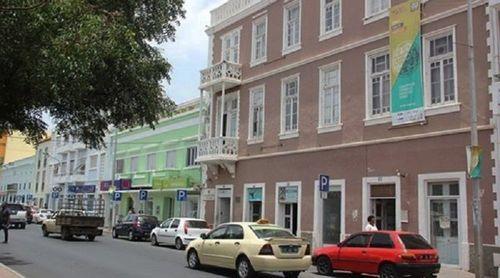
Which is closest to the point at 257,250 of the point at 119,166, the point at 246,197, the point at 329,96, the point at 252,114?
the point at 329,96

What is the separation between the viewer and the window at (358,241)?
17.2 m

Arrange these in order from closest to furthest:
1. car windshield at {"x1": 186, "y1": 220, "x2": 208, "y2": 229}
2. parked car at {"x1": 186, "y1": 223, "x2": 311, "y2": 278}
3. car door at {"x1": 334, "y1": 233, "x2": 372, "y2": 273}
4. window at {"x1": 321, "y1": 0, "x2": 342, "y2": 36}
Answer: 1. parked car at {"x1": 186, "y1": 223, "x2": 311, "y2": 278}
2. car door at {"x1": 334, "y1": 233, "x2": 372, "y2": 273}
3. window at {"x1": 321, "y1": 0, "x2": 342, "y2": 36}
4. car windshield at {"x1": 186, "y1": 220, "x2": 208, "y2": 229}

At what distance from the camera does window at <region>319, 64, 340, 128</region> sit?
24.9 meters

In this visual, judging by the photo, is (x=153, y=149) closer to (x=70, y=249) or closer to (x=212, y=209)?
(x=212, y=209)

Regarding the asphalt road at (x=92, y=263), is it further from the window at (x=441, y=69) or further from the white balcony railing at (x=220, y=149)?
the white balcony railing at (x=220, y=149)

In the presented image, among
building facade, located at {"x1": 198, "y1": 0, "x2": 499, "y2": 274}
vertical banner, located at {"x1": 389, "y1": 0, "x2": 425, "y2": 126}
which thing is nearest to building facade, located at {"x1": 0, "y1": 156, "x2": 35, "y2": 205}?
building facade, located at {"x1": 198, "y1": 0, "x2": 499, "y2": 274}

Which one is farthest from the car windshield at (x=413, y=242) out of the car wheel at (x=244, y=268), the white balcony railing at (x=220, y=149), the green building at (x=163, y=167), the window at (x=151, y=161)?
the window at (x=151, y=161)

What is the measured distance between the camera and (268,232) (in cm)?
1652

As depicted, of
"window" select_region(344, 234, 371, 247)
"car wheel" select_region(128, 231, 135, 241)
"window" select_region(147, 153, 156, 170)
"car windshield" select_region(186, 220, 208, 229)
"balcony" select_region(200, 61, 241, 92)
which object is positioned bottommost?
"car wheel" select_region(128, 231, 135, 241)

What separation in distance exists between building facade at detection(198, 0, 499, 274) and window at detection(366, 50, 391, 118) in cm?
4

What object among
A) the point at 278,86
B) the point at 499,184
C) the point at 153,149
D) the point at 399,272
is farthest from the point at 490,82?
the point at 153,149

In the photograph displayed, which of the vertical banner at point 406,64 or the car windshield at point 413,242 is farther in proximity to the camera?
the vertical banner at point 406,64

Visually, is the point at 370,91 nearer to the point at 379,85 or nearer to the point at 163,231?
the point at 379,85

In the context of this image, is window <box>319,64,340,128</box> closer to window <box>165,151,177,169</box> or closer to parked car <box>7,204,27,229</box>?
window <box>165,151,177,169</box>
